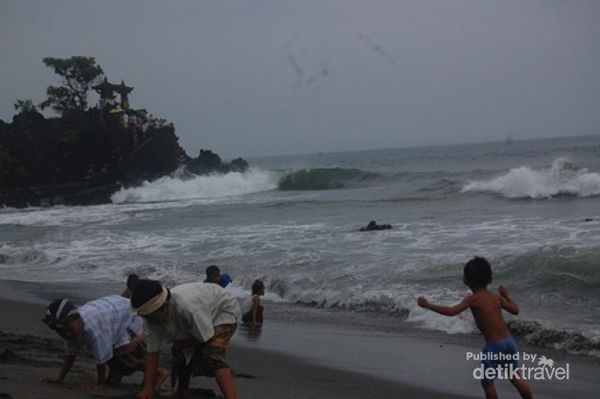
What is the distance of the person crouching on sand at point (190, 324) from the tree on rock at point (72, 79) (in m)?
49.3

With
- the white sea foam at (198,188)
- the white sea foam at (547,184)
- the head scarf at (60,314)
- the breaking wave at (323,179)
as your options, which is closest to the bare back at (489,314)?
the head scarf at (60,314)

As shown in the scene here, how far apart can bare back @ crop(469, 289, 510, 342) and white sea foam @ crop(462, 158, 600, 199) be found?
76.8 feet

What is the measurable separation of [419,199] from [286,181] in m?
22.9

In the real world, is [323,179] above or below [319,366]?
above

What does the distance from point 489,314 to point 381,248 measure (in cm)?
1012

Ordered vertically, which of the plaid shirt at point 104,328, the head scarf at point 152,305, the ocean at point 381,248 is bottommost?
the ocean at point 381,248

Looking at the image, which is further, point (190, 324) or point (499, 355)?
point (499, 355)

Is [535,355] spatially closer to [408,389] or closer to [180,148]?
[408,389]

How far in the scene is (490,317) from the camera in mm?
4922

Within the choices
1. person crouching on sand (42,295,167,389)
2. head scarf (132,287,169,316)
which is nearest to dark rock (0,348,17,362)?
person crouching on sand (42,295,167,389)

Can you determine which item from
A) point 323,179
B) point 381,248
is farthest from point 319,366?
point 323,179

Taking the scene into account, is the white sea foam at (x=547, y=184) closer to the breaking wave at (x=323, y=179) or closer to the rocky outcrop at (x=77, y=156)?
the breaking wave at (x=323, y=179)

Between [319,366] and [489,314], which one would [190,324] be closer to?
[489,314]

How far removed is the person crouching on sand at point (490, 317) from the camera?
16.0ft
